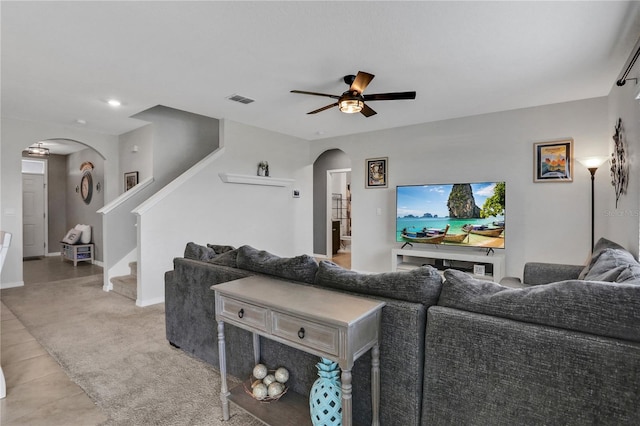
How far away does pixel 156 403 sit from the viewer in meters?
2.07

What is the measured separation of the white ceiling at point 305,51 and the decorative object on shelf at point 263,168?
128 cm

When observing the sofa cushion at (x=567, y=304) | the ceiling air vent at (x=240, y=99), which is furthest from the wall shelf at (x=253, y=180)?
the sofa cushion at (x=567, y=304)

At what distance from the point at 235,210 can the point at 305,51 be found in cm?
303

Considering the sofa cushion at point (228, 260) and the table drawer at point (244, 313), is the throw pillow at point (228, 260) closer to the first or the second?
the sofa cushion at point (228, 260)

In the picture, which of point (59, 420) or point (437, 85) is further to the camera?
point (437, 85)

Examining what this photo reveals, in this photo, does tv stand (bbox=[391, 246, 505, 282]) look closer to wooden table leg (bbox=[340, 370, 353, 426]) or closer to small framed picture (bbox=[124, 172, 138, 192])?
wooden table leg (bbox=[340, 370, 353, 426])

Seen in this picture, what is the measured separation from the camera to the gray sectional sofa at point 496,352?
1.13 meters

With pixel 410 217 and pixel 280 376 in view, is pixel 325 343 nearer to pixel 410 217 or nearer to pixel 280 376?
pixel 280 376

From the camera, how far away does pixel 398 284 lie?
1577 mm

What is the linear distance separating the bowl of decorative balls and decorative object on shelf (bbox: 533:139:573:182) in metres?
4.04

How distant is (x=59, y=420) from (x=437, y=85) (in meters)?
4.07

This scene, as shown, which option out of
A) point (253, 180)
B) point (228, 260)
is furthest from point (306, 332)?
point (253, 180)

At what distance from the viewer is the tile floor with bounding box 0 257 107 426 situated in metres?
1.92

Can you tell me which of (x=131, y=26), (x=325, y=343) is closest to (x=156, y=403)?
(x=325, y=343)
